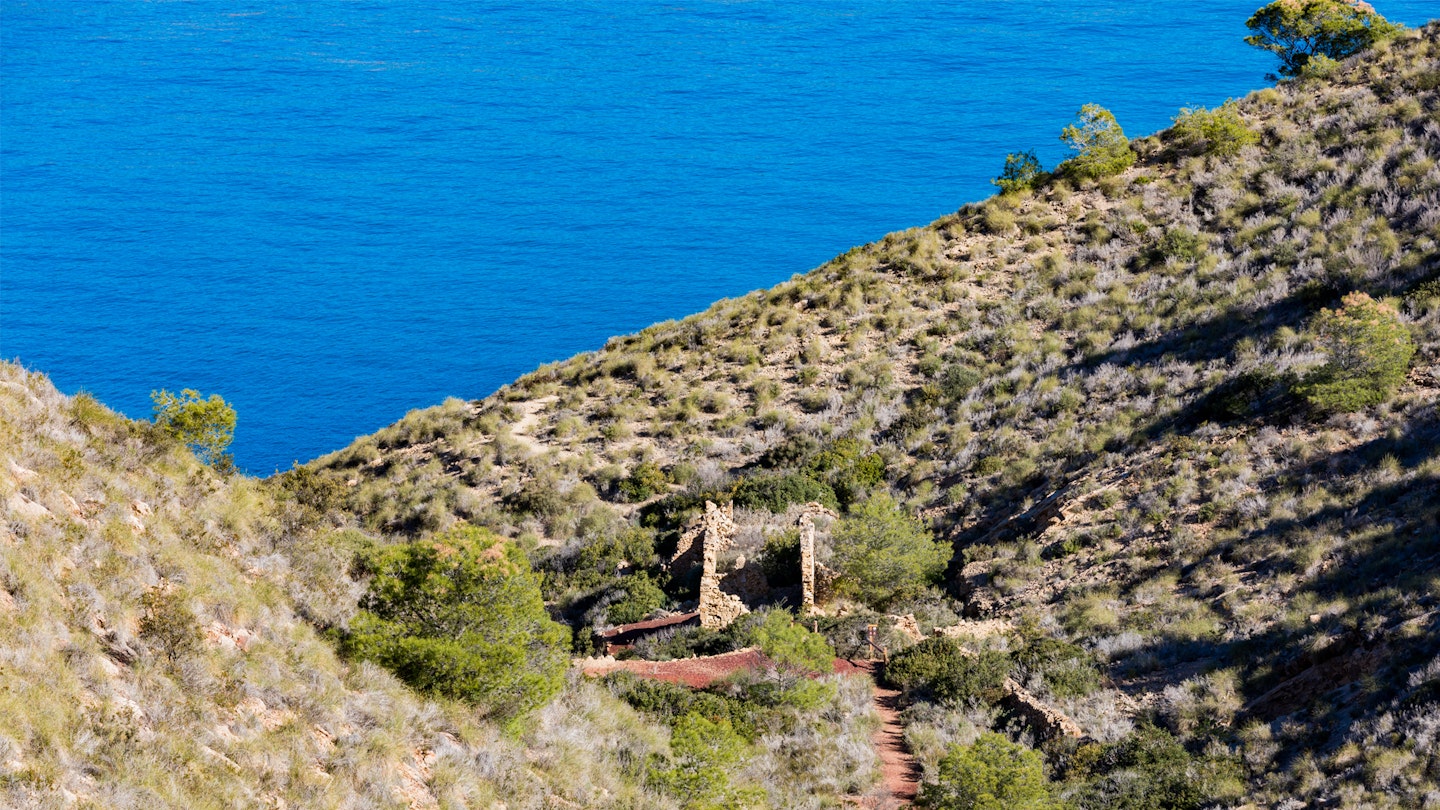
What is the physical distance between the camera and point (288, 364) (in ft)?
249

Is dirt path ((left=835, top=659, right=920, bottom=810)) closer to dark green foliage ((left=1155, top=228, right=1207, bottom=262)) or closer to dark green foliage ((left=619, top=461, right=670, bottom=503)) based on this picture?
dark green foliage ((left=619, top=461, right=670, bottom=503))

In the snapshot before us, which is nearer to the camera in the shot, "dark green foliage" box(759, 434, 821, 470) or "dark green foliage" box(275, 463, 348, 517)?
"dark green foliage" box(275, 463, 348, 517)

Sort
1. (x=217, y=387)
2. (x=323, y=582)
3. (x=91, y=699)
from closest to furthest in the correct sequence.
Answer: (x=91, y=699)
(x=323, y=582)
(x=217, y=387)

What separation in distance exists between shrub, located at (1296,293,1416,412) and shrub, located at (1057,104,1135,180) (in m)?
17.6

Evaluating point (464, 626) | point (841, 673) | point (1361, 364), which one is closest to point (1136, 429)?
point (1361, 364)

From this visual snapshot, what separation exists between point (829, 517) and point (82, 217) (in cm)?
7791

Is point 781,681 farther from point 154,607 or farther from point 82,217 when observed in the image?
point 82,217

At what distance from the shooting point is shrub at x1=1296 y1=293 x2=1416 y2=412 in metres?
29.0

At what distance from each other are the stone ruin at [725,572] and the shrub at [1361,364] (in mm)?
11366

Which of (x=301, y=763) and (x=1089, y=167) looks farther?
(x=1089, y=167)

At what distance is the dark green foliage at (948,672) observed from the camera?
23.5 meters

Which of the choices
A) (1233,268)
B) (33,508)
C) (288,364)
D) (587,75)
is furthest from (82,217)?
(33,508)

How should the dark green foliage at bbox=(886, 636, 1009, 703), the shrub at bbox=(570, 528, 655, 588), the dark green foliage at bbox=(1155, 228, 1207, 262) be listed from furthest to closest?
the dark green foliage at bbox=(1155, 228, 1207, 262) < the shrub at bbox=(570, 528, 655, 588) < the dark green foliage at bbox=(886, 636, 1009, 703)

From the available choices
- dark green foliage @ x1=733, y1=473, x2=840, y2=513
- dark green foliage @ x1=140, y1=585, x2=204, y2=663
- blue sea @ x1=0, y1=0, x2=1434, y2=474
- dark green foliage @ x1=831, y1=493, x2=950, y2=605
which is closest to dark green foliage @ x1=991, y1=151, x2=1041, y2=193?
dark green foliage @ x1=733, y1=473, x2=840, y2=513
